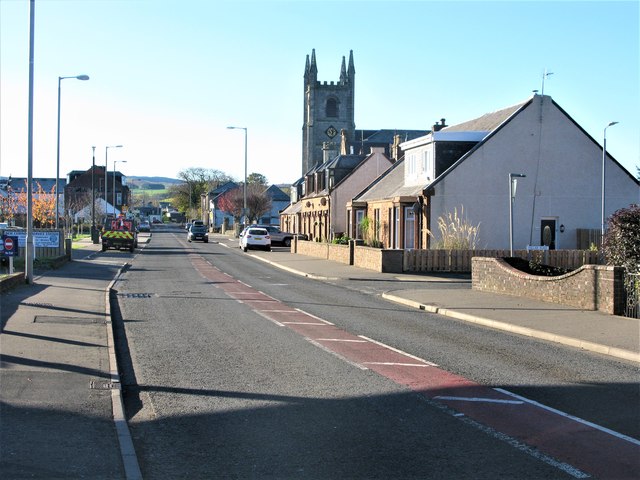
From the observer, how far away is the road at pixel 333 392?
6.45m

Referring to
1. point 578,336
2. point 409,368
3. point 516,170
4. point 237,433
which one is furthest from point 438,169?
point 237,433

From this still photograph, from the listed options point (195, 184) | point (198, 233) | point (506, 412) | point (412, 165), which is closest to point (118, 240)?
point (198, 233)

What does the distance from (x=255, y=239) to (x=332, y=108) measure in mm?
75980

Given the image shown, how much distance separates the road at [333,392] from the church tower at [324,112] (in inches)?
4284

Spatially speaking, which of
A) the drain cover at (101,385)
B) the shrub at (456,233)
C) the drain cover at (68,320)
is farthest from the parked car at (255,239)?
the drain cover at (101,385)

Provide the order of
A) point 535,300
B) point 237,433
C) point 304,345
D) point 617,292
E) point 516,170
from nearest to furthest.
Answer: point 237,433 → point 304,345 → point 617,292 → point 535,300 → point 516,170

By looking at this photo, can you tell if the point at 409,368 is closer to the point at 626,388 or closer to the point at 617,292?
the point at 626,388

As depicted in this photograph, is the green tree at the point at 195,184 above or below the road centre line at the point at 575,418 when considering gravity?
above

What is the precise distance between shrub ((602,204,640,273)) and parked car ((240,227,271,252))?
39.3 m

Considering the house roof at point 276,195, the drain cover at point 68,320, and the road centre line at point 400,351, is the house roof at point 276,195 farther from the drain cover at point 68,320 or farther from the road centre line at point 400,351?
the road centre line at point 400,351

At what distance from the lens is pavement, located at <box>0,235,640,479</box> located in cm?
634

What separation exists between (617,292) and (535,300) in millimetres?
3580

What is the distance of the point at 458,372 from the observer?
10430 millimetres

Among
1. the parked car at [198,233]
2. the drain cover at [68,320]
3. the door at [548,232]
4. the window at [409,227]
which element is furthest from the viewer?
the parked car at [198,233]
